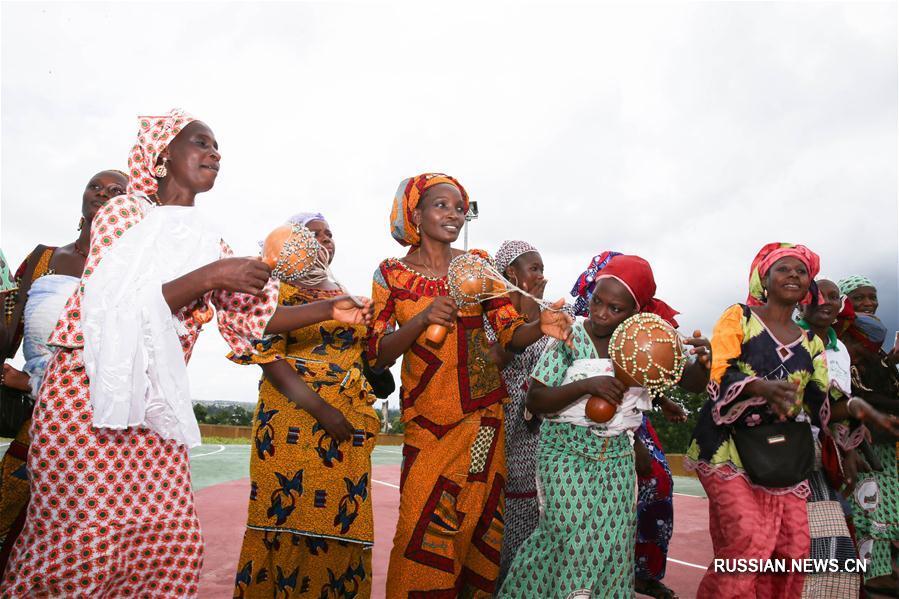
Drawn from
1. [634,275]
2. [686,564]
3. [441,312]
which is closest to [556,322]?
[441,312]

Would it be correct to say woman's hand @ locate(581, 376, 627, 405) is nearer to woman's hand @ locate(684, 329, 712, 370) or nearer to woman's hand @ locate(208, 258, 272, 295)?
woman's hand @ locate(684, 329, 712, 370)

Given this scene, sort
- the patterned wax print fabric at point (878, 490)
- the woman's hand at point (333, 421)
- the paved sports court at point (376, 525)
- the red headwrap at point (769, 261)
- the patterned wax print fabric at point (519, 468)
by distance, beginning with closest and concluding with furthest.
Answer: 1. the woman's hand at point (333, 421)
2. the red headwrap at point (769, 261)
3. the patterned wax print fabric at point (519, 468)
4. the patterned wax print fabric at point (878, 490)
5. the paved sports court at point (376, 525)

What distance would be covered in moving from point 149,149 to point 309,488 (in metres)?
1.85

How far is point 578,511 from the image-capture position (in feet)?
12.6

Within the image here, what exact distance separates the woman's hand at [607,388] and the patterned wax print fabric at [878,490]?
314cm

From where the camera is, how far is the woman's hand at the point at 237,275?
257cm

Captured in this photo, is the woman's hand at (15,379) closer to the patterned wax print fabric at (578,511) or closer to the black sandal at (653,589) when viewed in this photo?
the patterned wax print fabric at (578,511)

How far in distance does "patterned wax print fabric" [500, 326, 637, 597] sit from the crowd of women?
0.04ft

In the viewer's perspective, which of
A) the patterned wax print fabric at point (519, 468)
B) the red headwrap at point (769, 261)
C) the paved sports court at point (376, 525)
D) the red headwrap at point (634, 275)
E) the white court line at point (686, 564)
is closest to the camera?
the red headwrap at point (634, 275)

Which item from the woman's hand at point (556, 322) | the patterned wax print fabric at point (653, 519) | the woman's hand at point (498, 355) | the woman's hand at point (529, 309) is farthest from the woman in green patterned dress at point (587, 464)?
the patterned wax print fabric at point (653, 519)

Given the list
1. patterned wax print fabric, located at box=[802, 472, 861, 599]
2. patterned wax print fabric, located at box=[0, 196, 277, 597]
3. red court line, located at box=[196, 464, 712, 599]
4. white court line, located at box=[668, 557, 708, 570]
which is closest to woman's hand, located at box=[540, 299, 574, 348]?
patterned wax print fabric, located at box=[0, 196, 277, 597]

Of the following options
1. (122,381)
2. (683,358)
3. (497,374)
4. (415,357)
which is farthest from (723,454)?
(122,381)

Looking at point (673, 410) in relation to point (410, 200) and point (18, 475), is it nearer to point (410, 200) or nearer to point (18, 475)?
point (410, 200)

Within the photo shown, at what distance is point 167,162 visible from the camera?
302 centimetres
